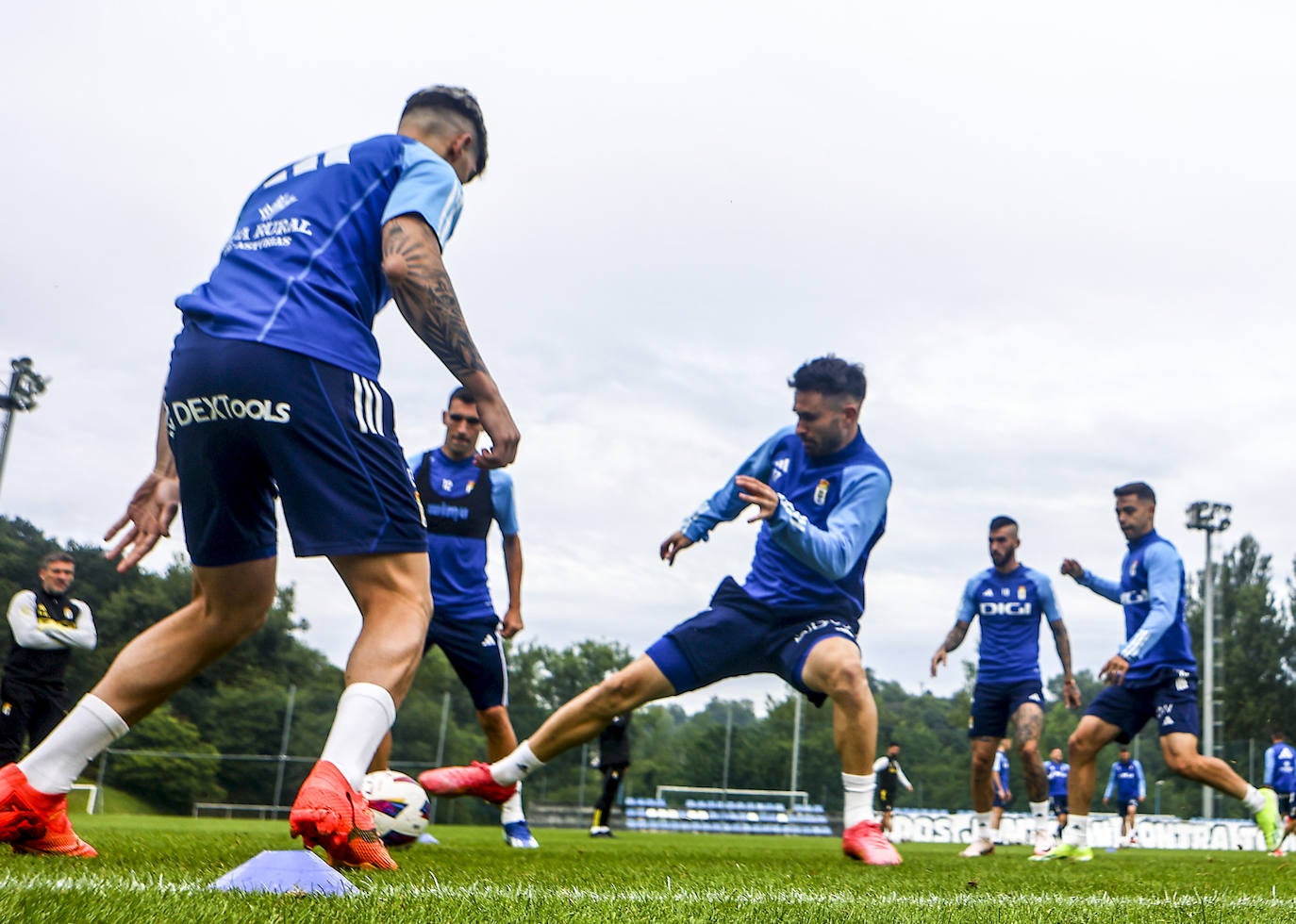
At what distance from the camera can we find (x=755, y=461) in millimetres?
6355

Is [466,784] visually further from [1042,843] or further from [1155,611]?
[1042,843]

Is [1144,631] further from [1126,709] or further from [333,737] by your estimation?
[333,737]

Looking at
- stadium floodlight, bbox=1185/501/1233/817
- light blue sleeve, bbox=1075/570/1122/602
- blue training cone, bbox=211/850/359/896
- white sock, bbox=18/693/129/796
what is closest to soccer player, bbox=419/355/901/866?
white sock, bbox=18/693/129/796

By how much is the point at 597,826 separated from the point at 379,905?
12928mm

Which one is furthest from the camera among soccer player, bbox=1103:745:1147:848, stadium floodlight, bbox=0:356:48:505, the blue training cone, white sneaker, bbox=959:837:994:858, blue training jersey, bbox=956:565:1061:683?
soccer player, bbox=1103:745:1147:848

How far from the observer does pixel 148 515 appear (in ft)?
11.0

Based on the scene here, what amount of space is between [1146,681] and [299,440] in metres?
6.75

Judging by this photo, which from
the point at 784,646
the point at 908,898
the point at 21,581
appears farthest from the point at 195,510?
the point at 21,581

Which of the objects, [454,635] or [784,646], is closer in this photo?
[784,646]

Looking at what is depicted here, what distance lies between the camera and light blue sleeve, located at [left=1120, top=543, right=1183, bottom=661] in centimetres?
764

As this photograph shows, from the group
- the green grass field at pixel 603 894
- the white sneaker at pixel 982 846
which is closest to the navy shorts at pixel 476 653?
the green grass field at pixel 603 894

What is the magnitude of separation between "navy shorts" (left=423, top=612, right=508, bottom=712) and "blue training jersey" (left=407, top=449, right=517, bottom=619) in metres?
0.07

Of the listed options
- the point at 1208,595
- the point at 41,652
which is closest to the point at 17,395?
the point at 41,652

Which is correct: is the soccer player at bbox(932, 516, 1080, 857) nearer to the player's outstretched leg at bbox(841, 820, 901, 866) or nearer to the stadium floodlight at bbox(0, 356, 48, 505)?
the player's outstretched leg at bbox(841, 820, 901, 866)
